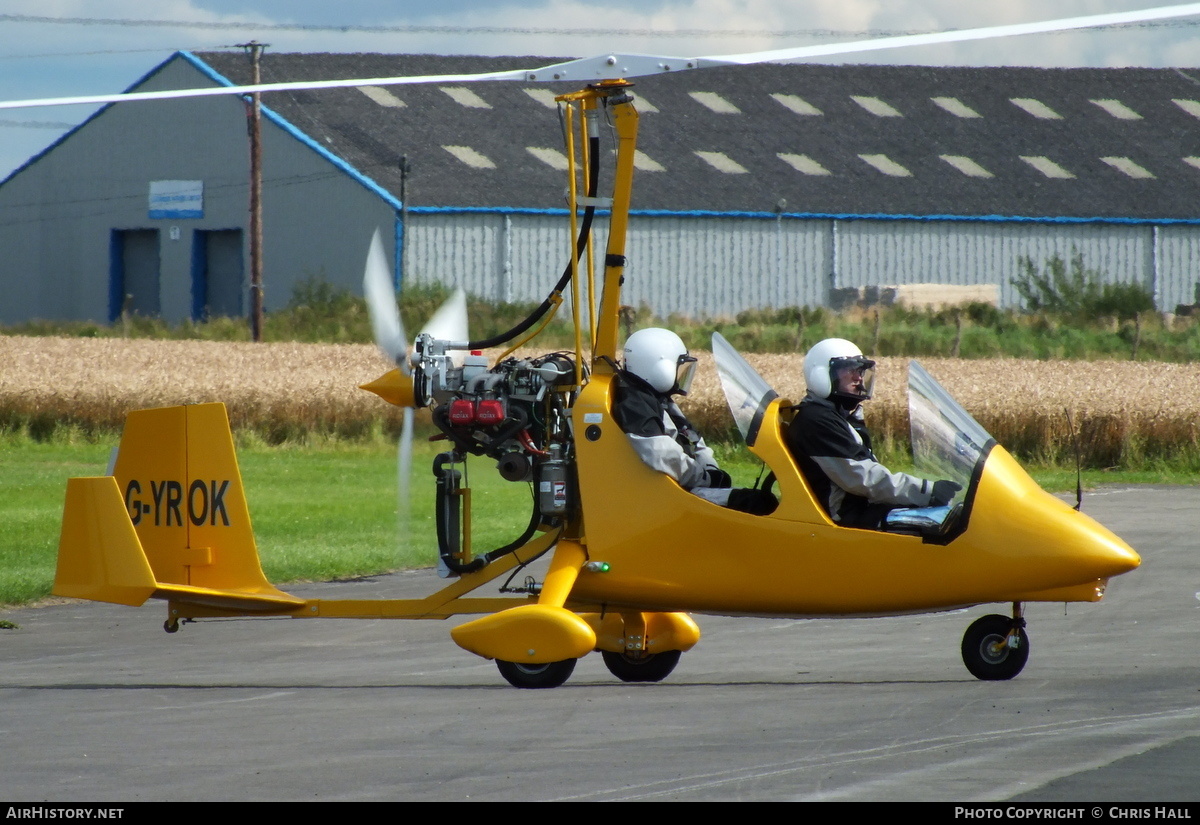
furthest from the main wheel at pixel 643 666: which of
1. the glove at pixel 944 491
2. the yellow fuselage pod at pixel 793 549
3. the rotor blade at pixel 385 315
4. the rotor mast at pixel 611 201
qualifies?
the rotor blade at pixel 385 315

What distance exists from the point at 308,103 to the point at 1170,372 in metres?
25.6

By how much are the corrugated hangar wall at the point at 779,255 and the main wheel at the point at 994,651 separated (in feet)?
115

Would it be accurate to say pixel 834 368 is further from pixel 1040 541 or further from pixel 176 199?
pixel 176 199

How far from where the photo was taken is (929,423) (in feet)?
27.6

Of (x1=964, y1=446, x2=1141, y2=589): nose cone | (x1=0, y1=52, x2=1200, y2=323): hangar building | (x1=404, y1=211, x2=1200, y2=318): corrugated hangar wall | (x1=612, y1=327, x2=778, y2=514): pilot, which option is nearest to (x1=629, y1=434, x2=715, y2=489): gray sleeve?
(x1=612, y1=327, x2=778, y2=514): pilot

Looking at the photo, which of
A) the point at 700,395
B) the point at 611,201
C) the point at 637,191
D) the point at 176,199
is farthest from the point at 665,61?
the point at 176,199

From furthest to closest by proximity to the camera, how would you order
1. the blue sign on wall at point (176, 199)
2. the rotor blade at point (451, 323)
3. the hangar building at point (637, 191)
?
the blue sign on wall at point (176, 199)
the hangar building at point (637, 191)
the rotor blade at point (451, 323)

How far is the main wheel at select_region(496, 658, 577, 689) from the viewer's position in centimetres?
835

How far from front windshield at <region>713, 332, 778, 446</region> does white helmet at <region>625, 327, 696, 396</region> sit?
0.18 meters

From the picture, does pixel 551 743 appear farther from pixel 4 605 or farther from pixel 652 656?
pixel 4 605

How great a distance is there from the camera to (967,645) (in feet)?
27.6

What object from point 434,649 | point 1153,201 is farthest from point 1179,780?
point 1153,201

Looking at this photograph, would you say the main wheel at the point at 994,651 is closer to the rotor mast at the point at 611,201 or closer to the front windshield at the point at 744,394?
the front windshield at the point at 744,394

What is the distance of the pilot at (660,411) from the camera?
848cm
